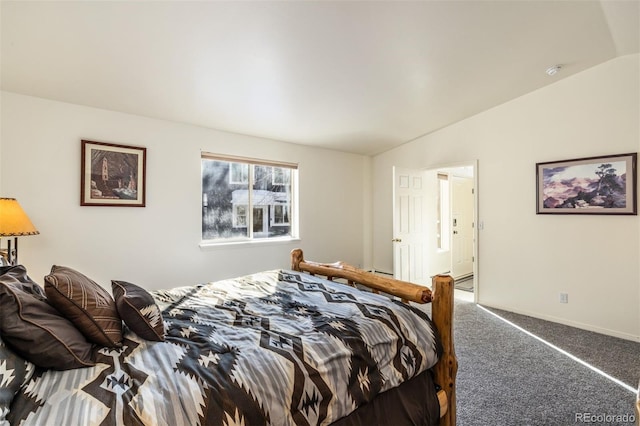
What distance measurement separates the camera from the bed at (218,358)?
96 centimetres

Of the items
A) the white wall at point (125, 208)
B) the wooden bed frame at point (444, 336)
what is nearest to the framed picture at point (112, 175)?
the white wall at point (125, 208)

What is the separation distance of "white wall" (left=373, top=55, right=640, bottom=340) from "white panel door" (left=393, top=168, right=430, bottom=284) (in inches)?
26.5

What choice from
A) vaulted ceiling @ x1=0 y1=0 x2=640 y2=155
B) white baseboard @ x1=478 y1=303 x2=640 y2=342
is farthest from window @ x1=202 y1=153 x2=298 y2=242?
white baseboard @ x1=478 y1=303 x2=640 y2=342

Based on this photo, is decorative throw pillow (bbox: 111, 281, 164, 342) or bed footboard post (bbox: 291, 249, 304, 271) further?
bed footboard post (bbox: 291, 249, 304, 271)

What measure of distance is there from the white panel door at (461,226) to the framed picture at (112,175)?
203 inches

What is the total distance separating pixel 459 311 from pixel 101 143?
4516 millimetres

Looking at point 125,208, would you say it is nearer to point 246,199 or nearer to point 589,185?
point 246,199

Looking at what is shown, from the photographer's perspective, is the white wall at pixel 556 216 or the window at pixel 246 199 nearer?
the white wall at pixel 556 216

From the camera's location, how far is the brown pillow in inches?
48.3

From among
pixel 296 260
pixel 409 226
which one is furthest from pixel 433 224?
pixel 296 260

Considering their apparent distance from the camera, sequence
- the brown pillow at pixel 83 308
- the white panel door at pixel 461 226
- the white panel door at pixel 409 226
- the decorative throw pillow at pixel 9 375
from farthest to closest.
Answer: the white panel door at pixel 461 226 < the white panel door at pixel 409 226 < the brown pillow at pixel 83 308 < the decorative throw pillow at pixel 9 375

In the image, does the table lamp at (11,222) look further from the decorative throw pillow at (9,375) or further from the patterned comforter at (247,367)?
the decorative throw pillow at (9,375)
